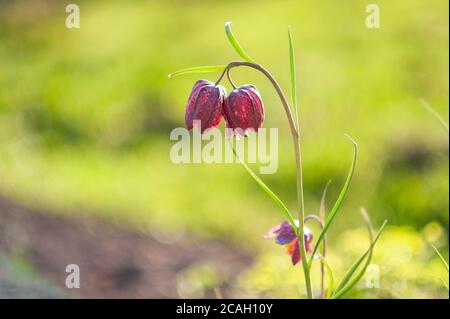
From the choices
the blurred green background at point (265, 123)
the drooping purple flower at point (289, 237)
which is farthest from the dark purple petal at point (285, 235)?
the blurred green background at point (265, 123)

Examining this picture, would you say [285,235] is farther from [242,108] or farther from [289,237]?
[242,108]

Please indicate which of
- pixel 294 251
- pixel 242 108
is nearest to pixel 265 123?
pixel 294 251

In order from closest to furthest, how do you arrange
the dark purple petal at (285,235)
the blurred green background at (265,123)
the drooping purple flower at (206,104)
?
1. the drooping purple flower at (206,104)
2. the dark purple petal at (285,235)
3. the blurred green background at (265,123)

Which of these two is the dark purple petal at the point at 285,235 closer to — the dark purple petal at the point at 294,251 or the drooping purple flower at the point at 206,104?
the dark purple petal at the point at 294,251

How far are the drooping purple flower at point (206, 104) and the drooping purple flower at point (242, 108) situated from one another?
16 mm

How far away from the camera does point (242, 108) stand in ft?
4.99

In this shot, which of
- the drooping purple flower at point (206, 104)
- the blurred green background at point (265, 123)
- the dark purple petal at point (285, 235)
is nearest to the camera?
the drooping purple flower at point (206, 104)

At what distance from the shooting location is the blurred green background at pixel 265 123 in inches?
133

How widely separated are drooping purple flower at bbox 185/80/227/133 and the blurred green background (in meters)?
0.88

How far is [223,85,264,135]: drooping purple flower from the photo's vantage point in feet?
4.98

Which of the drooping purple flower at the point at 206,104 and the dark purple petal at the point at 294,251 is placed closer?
the drooping purple flower at the point at 206,104

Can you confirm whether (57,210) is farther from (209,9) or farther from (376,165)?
(209,9)

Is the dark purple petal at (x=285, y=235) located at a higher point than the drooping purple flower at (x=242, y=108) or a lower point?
lower

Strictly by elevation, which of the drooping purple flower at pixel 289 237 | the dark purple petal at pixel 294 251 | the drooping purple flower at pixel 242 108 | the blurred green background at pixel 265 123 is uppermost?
the blurred green background at pixel 265 123
